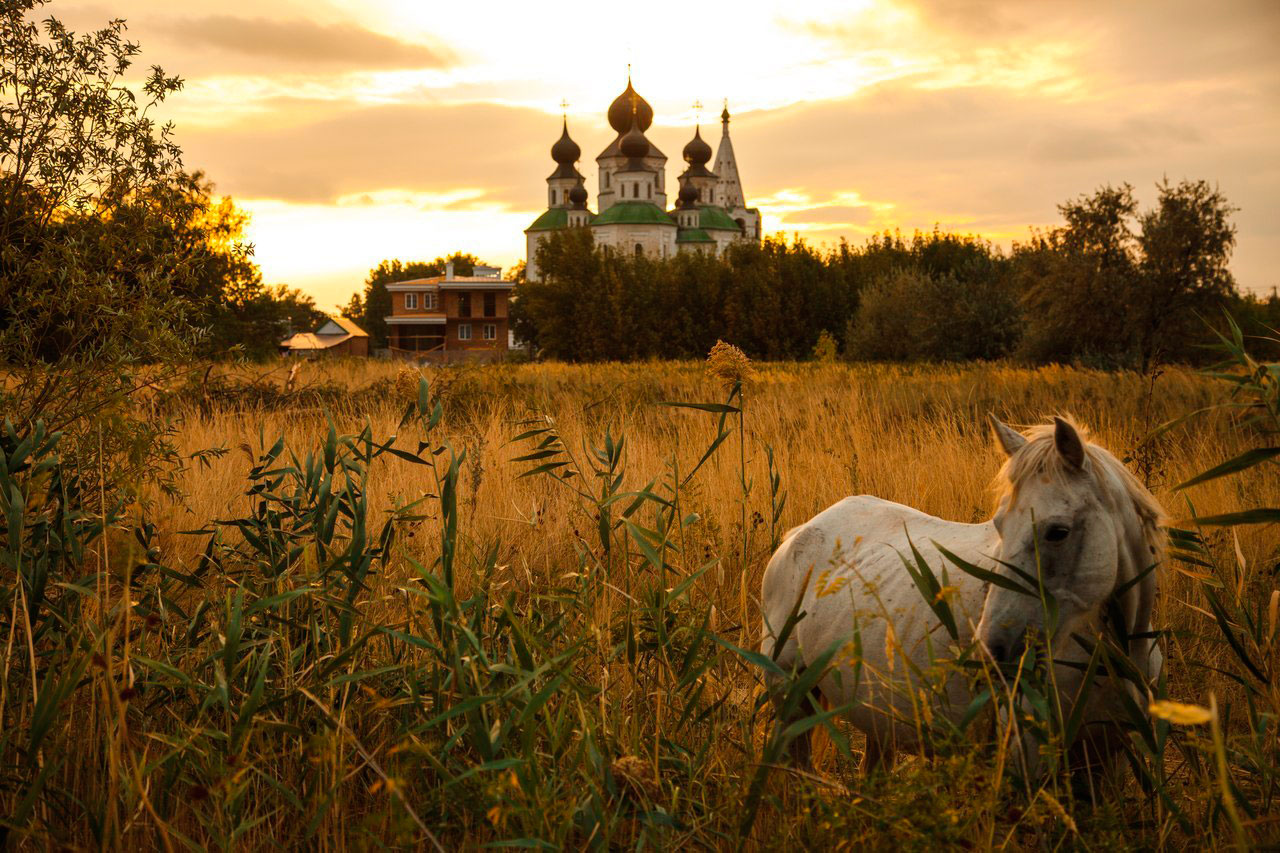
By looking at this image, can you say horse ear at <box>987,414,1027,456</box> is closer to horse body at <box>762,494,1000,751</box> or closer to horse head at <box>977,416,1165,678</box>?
horse head at <box>977,416,1165,678</box>

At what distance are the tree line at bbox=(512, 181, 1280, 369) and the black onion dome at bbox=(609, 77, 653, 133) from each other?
3642 cm

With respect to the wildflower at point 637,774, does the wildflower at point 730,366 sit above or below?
above

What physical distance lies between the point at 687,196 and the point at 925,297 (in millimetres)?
63707

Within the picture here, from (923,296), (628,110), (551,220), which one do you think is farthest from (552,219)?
(923,296)

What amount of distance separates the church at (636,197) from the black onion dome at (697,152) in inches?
4.5

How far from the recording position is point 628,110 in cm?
10475

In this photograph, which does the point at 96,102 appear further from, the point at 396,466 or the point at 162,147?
the point at 396,466

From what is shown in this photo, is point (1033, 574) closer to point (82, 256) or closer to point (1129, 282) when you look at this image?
point (82, 256)

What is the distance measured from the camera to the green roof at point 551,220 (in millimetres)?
106438

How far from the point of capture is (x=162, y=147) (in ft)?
15.5

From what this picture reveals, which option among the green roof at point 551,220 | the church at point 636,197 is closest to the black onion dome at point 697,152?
the church at point 636,197

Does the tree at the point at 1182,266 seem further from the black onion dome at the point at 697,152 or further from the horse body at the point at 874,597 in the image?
the black onion dome at the point at 697,152

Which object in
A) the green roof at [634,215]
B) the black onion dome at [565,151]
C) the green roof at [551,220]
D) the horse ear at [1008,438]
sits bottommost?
the horse ear at [1008,438]

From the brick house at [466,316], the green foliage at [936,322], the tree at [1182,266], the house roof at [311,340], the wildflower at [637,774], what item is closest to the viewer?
the wildflower at [637,774]
